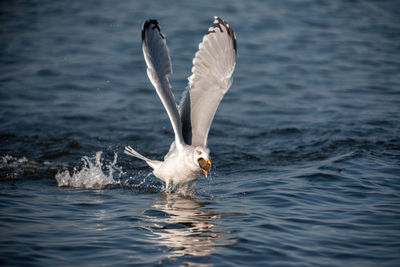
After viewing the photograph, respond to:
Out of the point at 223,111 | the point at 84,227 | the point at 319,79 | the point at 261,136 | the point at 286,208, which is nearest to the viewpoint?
the point at 84,227

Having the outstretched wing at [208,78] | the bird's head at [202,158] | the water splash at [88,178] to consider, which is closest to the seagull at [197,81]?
the outstretched wing at [208,78]

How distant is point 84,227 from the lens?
17.3 ft

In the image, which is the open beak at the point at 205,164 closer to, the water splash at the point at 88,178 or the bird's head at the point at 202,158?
the bird's head at the point at 202,158

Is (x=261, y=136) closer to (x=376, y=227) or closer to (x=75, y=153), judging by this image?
(x=75, y=153)

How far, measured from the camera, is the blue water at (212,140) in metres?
4.92

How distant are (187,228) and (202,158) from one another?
826 millimetres

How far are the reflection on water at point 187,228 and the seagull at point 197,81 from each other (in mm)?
387

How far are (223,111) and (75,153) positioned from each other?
3677mm

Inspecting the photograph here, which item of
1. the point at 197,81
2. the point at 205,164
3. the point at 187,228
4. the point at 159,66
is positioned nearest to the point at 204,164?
the point at 205,164

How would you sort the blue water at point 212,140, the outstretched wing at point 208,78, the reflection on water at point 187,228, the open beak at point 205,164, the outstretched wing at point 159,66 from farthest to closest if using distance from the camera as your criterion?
the outstretched wing at point 208,78 < the outstretched wing at point 159,66 < the open beak at point 205,164 < the blue water at point 212,140 < the reflection on water at point 187,228

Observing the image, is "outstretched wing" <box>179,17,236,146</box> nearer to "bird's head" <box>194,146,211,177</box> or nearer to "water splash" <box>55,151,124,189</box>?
"bird's head" <box>194,146,211,177</box>

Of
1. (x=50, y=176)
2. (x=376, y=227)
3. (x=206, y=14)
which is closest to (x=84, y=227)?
(x=50, y=176)

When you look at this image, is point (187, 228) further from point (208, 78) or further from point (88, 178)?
point (88, 178)

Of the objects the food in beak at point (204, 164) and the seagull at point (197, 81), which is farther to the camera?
the seagull at point (197, 81)
